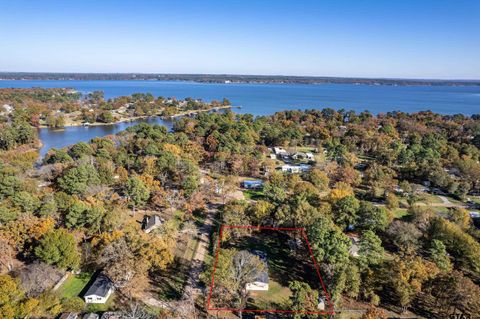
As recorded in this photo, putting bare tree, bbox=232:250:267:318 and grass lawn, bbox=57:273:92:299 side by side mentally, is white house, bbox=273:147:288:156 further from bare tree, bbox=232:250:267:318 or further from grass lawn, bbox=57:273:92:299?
grass lawn, bbox=57:273:92:299

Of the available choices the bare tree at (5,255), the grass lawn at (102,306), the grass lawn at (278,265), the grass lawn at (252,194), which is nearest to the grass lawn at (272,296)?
the grass lawn at (278,265)

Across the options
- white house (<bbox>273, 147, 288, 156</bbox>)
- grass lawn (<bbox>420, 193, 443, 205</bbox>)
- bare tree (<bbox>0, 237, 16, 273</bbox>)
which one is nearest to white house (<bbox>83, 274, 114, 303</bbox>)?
bare tree (<bbox>0, 237, 16, 273</bbox>)

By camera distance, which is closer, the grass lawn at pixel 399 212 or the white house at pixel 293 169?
the grass lawn at pixel 399 212

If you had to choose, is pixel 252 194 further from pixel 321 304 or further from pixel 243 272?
pixel 321 304

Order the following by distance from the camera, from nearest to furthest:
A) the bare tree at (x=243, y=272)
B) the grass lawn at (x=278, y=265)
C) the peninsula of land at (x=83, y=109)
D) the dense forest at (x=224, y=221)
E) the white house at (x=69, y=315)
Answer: the white house at (x=69, y=315)
the dense forest at (x=224, y=221)
the bare tree at (x=243, y=272)
the grass lawn at (x=278, y=265)
the peninsula of land at (x=83, y=109)

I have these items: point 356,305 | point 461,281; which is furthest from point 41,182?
point 461,281

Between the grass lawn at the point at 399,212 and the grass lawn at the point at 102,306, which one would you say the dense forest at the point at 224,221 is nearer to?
the grass lawn at the point at 102,306
